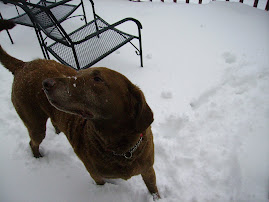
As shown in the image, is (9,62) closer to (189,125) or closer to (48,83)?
(48,83)

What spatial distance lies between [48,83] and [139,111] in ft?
2.06

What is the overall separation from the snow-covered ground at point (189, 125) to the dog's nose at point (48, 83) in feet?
4.20

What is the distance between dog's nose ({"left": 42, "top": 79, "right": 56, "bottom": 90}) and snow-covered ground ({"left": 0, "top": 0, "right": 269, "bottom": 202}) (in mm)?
1281

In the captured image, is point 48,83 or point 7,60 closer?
point 48,83

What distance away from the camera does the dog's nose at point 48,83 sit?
135cm

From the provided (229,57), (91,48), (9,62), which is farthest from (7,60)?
(229,57)

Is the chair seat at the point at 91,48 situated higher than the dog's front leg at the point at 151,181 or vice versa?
the chair seat at the point at 91,48

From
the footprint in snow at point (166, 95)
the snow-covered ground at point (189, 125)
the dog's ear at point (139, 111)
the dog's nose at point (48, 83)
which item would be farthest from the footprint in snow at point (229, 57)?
the dog's nose at point (48, 83)

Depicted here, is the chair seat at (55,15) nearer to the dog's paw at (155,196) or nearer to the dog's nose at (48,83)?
the dog's nose at (48,83)

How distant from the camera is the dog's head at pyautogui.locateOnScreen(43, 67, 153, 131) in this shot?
4.56 ft

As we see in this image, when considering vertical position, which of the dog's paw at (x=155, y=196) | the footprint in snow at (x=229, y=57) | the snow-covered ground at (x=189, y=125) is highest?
the footprint in snow at (x=229, y=57)

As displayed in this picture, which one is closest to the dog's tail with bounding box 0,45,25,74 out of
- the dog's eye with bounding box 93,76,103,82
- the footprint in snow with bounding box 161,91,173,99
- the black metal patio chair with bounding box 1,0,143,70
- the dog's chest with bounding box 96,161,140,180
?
the black metal patio chair with bounding box 1,0,143,70

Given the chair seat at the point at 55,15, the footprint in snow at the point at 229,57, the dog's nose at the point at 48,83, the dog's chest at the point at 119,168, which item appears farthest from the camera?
the chair seat at the point at 55,15

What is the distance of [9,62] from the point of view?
2.08m
